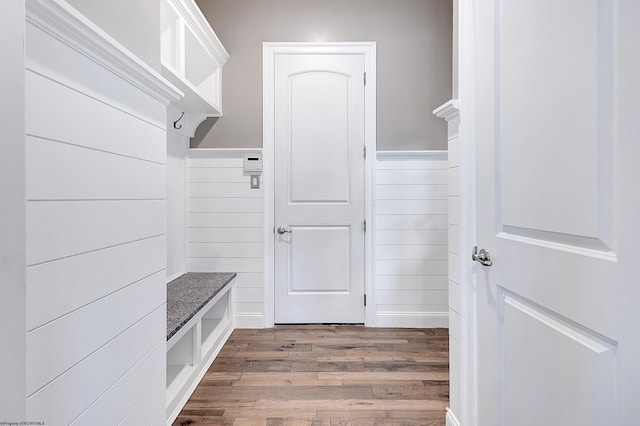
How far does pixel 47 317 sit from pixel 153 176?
57cm

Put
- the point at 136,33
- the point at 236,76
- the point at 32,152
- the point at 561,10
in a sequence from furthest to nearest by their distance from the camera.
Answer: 1. the point at 236,76
2. the point at 136,33
3. the point at 561,10
4. the point at 32,152

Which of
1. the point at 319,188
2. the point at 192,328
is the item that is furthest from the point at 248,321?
the point at 319,188

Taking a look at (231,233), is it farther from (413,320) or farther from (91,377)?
(91,377)

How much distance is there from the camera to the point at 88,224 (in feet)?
2.74

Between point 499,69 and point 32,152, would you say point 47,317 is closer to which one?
point 32,152

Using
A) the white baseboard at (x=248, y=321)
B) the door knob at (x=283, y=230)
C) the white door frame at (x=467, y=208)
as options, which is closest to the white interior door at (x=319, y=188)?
the door knob at (x=283, y=230)

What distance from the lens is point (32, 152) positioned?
0.67 meters

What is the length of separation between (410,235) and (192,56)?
220cm

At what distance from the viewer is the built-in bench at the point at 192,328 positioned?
174 centimetres

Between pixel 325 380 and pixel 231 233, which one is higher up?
pixel 231 233

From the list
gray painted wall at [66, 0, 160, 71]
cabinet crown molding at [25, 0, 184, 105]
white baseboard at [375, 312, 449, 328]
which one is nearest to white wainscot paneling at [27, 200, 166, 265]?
cabinet crown molding at [25, 0, 184, 105]

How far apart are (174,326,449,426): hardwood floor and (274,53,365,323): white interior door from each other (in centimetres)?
28

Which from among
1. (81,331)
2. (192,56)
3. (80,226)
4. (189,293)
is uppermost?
(192,56)

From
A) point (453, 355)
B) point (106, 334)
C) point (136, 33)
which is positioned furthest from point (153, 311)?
point (453, 355)
